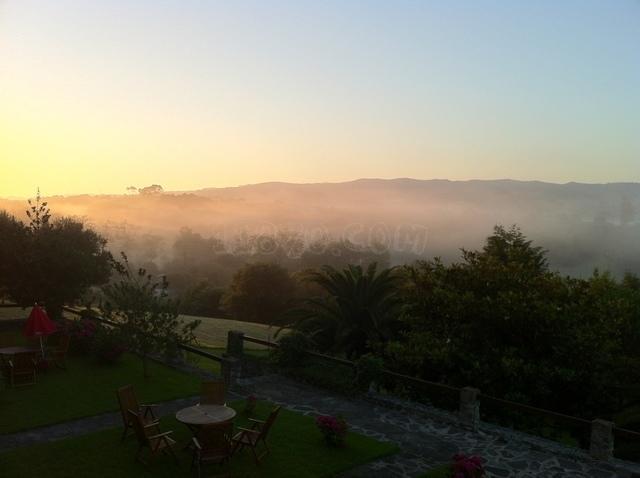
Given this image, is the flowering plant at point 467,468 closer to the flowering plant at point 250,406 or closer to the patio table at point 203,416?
the patio table at point 203,416

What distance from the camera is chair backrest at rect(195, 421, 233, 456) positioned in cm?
1041

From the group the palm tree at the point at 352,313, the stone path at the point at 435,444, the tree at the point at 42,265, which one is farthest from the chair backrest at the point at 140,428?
the tree at the point at 42,265

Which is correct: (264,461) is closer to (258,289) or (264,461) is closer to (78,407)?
(78,407)

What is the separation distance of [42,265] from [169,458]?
1745 cm

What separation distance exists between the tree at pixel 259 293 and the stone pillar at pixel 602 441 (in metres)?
53.6

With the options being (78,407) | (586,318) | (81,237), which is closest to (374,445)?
(78,407)

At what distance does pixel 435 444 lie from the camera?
→ 13125 mm

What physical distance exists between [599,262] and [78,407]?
14843cm

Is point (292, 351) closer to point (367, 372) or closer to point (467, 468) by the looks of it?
point (367, 372)

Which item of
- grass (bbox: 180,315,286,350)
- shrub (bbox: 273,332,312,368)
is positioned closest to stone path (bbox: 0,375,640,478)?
shrub (bbox: 273,332,312,368)

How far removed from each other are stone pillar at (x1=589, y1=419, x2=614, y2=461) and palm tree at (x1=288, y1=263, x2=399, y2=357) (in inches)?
377

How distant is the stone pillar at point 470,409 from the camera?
14.3 metres

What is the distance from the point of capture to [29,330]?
55.9ft

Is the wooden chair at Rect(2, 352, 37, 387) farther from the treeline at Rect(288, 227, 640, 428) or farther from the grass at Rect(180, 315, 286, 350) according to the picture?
the grass at Rect(180, 315, 286, 350)
